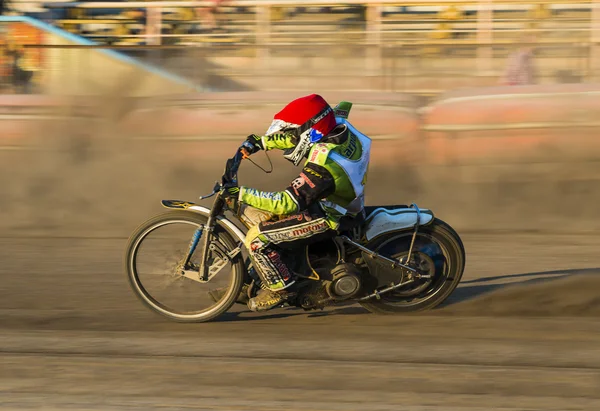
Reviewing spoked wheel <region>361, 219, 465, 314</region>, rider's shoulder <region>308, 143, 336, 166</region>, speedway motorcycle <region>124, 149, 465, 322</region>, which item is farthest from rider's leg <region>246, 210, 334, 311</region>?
spoked wheel <region>361, 219, 465, 314</region>

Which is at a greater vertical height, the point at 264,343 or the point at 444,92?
the point at 444,92

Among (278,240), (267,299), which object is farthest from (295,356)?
(278,240)

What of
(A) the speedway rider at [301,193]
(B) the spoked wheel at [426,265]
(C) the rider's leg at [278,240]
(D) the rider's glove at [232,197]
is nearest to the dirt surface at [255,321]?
(B) the spoked wheel at [426,265]

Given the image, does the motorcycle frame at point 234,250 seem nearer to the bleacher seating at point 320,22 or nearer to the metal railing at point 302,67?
the metal railing at point 302,67

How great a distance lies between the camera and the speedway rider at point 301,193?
5746 mm

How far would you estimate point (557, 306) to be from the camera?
6316 mm

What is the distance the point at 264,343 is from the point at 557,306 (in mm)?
2064

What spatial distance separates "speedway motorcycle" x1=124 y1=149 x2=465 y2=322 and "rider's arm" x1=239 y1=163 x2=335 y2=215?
0.29m

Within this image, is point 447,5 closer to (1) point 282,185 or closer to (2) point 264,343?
(1) point 282,185

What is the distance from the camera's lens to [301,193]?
5.74 metres

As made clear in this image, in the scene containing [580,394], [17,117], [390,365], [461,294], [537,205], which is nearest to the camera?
[580,394]

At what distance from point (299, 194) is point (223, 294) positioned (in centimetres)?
89

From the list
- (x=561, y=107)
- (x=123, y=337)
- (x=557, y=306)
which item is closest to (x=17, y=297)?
(x=123, y=337)

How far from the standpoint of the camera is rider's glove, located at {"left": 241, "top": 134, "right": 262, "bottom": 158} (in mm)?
5879
